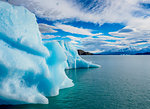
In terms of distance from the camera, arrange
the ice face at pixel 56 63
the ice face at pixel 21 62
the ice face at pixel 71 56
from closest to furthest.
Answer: the ice face at pixel 21 62 → the ice face at pixel 56 63 → the ice face at pixel 71 56

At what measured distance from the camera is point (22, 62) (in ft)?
28.9

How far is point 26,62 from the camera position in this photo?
29.7 ft

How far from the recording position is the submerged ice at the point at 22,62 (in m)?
8.32

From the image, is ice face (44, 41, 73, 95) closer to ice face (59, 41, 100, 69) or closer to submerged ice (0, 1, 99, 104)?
submerged ice (0, 1, 99, 104)

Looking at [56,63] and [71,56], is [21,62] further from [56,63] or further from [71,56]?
[71,56]

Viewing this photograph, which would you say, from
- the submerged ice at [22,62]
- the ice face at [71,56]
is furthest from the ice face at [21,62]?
the ice face at [71,56]

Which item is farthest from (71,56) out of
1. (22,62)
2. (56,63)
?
(22,62)

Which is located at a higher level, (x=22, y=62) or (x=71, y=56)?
(x=71, y=56)

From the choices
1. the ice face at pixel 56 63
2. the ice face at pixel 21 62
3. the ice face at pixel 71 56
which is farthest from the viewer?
the ice face at pixel 71 56

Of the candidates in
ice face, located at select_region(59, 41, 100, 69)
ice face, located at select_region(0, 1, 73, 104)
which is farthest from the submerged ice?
ice face, located at select_region(59, 41, 100, 69)

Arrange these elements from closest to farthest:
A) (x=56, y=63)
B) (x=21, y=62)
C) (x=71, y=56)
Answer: (x=21, y=62), (x=56, y=63), (x=71, y=56)

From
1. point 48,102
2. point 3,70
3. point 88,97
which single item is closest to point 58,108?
point 48,102

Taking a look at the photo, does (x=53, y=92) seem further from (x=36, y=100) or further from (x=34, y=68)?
(x=34, y=68)

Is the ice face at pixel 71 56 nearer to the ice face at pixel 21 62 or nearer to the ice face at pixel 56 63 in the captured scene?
the ice face at pixel 56 63
